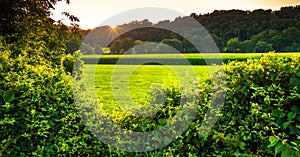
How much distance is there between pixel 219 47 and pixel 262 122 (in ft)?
105

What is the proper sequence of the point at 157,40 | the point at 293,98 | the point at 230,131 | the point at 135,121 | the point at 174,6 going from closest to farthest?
the point at 293,98 < the point at 230,131 < the point at 135,121 < the point at 174,6 < the point at 157,40

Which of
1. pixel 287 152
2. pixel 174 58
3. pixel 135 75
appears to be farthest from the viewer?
pixel 174 58

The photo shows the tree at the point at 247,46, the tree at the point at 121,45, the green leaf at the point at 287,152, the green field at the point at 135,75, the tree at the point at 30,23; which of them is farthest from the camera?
the tree at the point at 247,46

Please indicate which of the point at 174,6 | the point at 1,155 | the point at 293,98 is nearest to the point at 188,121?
the point at 293,98

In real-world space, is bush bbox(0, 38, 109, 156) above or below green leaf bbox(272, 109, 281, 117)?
below

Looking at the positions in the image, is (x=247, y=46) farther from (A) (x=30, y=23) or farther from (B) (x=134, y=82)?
(A) (x=30, y=23)

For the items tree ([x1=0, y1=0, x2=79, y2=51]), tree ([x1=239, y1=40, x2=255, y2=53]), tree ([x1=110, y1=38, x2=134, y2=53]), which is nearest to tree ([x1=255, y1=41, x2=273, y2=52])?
tree ([x1=239, y1=40, x2=255, y2=53])

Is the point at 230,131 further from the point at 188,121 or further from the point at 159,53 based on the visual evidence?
the point at 159,53

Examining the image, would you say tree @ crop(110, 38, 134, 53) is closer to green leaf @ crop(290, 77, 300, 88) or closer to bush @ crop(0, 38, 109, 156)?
bush @ crop(0, 38, 109, 156)

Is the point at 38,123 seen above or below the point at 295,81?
below

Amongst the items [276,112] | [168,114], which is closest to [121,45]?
[168,114]

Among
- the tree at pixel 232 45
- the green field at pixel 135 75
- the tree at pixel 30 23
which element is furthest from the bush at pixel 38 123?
the tree at pixel 232 45

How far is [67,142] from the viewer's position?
3.16 meters

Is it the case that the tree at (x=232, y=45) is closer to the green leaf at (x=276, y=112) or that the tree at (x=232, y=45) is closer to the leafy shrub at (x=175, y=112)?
the leafy shrub at (x=175, y=112)
